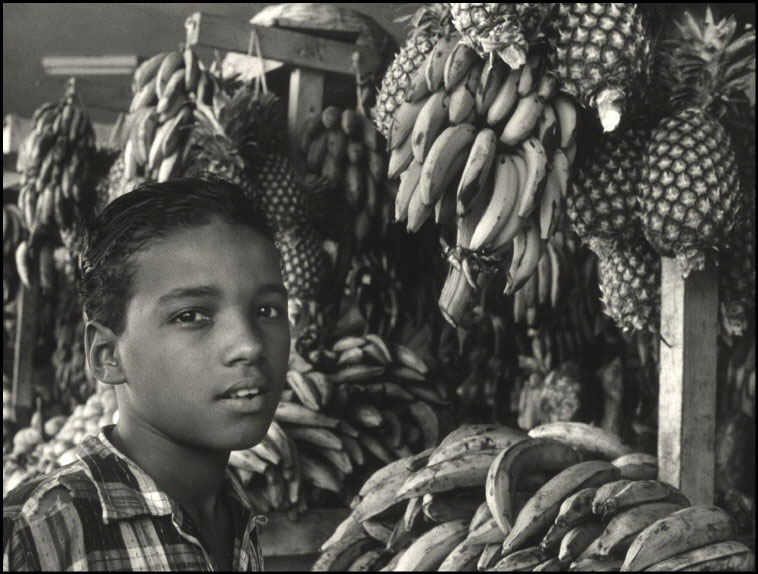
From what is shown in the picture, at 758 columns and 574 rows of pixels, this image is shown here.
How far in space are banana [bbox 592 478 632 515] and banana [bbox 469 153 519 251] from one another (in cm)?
50

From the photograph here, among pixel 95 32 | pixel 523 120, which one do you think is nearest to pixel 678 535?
pixel 523 120

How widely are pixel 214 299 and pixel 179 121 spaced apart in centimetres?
178

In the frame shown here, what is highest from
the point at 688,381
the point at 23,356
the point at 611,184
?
the point at 611,184

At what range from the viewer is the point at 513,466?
5.92 ft

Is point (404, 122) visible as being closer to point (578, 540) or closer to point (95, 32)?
point (578, 540)

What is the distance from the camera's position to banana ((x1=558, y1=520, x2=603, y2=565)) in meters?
1.64

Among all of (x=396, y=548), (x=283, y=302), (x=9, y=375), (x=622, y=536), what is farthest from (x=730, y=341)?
(x=9, y=375)

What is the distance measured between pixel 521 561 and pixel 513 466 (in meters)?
0.19

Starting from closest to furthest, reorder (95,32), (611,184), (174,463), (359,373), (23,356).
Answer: (174,463), (611,184), (359,373), (23,356), (95,32)

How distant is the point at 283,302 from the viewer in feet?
3.31

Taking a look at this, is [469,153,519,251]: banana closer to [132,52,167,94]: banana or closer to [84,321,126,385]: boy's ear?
[84,321,126,385]: boy's ear

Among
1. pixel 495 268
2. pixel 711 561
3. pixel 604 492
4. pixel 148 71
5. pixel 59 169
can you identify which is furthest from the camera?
pixel 59 169

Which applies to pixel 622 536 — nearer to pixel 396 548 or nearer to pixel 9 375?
pixel 396 548

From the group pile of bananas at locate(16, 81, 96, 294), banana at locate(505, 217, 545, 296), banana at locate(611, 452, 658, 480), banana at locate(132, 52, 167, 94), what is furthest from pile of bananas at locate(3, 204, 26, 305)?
banana at locate(611, 452, 658, 480)
